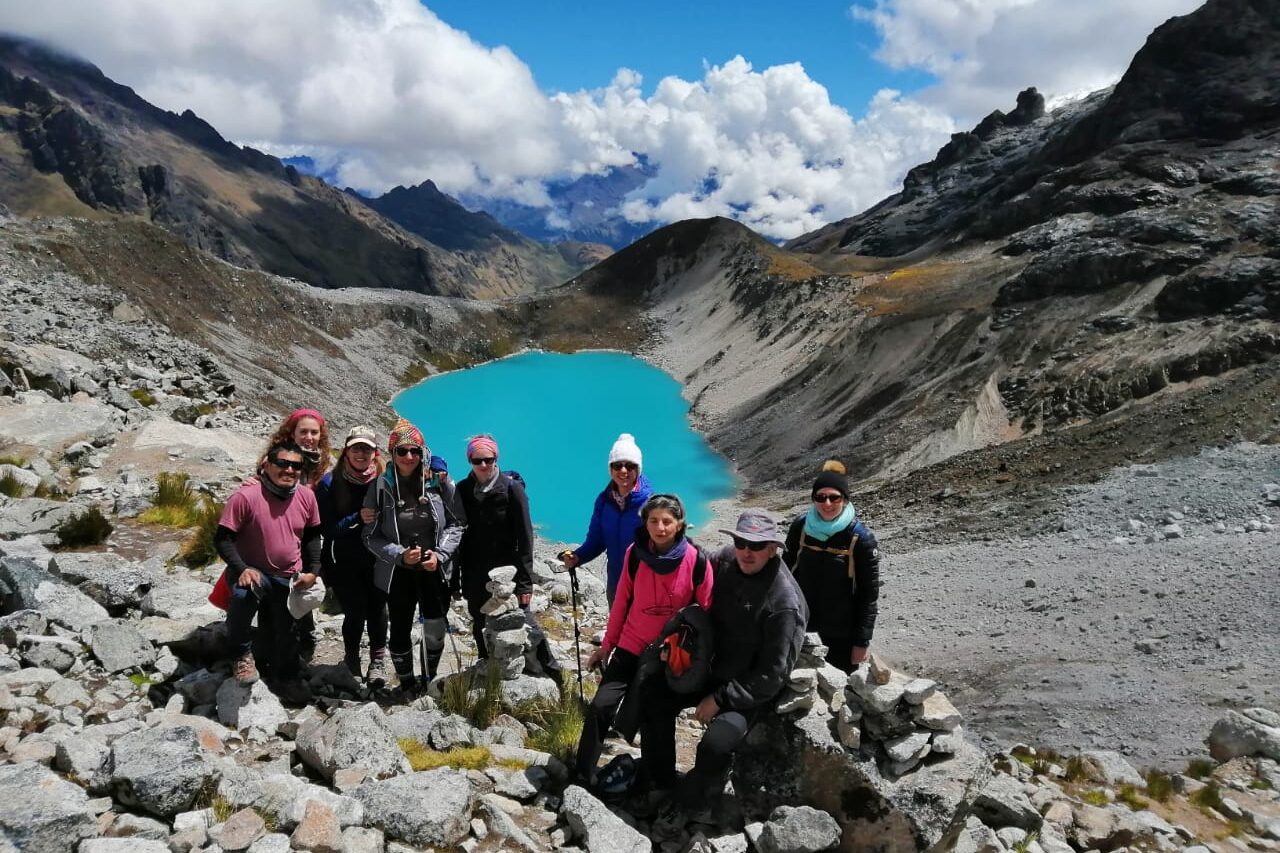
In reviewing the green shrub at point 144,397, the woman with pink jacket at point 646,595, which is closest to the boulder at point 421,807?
the woman with pink jacket at point 646,595

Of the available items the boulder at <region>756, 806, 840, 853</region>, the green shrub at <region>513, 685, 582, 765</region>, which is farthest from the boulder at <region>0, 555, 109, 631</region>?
the boulder at <region>756, 806, 840, 853</region>

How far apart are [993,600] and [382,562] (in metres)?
14.6

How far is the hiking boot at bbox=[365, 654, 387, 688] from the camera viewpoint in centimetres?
851

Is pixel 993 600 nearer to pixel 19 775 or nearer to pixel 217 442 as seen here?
pixel 19 775

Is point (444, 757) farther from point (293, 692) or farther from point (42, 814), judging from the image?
point (42, 814)

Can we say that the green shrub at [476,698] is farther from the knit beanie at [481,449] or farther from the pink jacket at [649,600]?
the knit beanie at [481,449]

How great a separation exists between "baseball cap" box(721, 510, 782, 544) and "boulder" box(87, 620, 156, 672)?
594cm

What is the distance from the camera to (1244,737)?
9.70 meters

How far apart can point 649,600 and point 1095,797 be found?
5701 mm

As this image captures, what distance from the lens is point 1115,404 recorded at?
2958 cm

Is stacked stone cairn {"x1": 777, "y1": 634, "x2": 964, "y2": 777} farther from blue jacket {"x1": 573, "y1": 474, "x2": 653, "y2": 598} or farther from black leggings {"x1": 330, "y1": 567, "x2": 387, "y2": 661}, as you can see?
black leggings {"x1": 330, "y1": 567, "x2": 387, "y2": 661}

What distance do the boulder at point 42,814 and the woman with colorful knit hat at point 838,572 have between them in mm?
6286

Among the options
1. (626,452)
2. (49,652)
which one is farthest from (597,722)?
(49,652)

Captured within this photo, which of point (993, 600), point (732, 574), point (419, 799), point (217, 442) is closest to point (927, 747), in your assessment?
point (732, 574)
